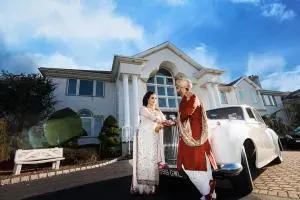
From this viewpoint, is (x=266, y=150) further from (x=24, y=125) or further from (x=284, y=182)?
(x=24, y=125)

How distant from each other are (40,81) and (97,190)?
11.8 meters

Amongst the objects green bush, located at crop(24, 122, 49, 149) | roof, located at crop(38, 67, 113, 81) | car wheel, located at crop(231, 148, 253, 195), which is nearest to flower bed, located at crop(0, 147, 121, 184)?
green bush, located at crop(24, 122, 49, 149)

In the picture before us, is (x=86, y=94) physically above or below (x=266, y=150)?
above

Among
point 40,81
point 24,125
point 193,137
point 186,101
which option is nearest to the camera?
point 193,137

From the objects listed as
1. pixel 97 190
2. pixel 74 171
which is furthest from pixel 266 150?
pixel 74 171

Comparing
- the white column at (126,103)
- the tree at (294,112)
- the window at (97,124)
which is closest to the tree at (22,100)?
the window at (97,124)

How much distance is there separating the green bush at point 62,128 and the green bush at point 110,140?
176 cm

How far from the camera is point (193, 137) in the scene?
9.80 feet

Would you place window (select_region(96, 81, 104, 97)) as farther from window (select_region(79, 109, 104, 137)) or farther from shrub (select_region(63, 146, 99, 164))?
shrub (select_region(63, 146, 99, 164))

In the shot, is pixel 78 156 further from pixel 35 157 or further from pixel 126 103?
pixel 126 103

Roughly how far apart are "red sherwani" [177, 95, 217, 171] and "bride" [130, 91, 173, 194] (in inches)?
21.3

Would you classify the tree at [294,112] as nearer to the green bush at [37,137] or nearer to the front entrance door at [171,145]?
the front entrance door at [171,145]

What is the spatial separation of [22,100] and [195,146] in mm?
12730

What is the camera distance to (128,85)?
15430 mm
